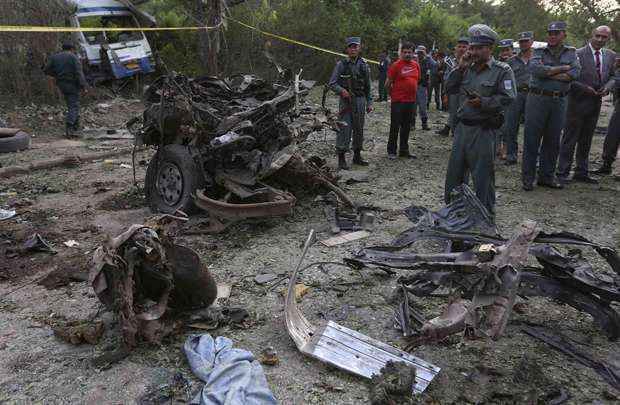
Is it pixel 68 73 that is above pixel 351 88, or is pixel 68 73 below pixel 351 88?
below

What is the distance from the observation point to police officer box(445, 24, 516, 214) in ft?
15.2

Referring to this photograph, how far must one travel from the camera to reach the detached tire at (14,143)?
28.3 ft

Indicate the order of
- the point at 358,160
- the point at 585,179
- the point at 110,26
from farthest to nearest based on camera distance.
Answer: the point at 110,26, the point at 358,160, the point at 585,179

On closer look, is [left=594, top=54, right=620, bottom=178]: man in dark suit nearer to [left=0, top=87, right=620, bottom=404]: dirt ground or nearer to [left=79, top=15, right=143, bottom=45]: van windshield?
[left=0, top=87, right=620, bottom=404]: dirt ground

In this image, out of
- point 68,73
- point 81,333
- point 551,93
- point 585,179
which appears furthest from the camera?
point 68,73

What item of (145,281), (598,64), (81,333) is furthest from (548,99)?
(81,333)

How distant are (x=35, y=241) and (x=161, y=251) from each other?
239 cm

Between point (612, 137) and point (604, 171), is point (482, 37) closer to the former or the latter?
point (612, 137)

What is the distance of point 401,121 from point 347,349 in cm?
598

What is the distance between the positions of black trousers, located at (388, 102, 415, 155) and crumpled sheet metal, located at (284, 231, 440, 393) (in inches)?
222

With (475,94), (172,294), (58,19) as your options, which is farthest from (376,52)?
(172,294)

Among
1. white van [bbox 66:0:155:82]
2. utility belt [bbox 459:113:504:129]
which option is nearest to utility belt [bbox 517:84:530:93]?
utility belt [bbox 459:113:504:129]

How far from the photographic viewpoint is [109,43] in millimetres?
13219

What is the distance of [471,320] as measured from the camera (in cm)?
269
